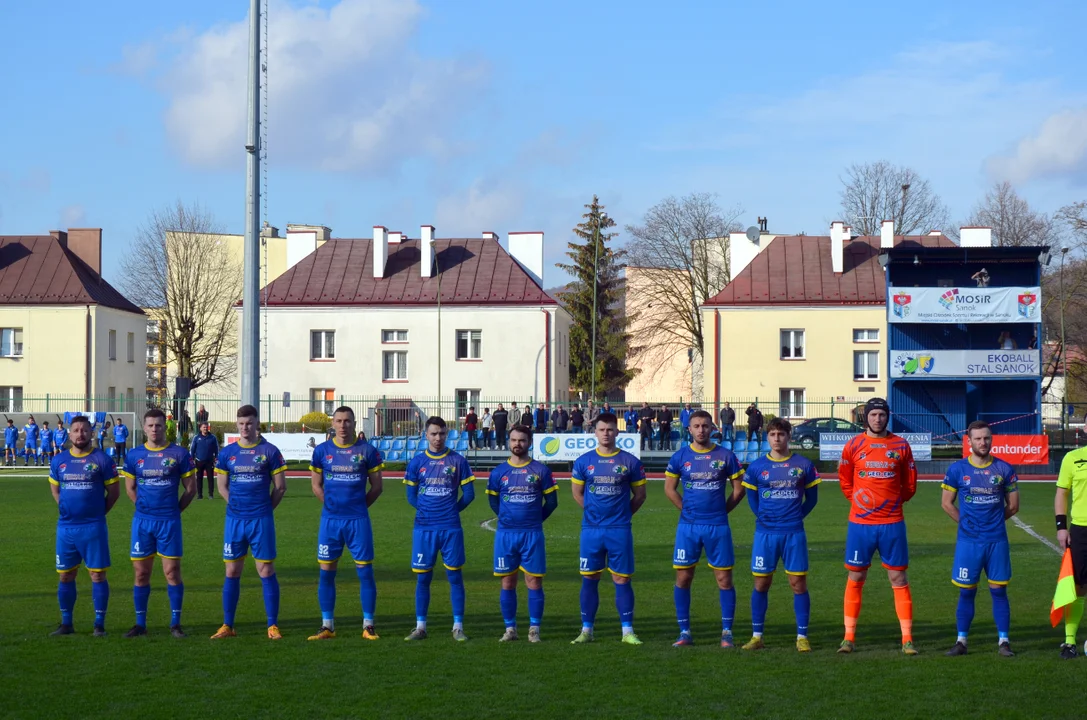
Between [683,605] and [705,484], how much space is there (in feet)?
3.62

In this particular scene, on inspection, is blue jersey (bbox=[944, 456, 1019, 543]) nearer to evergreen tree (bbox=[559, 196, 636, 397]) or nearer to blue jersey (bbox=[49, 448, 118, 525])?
blue jersey (bbox=[49, 448, 118, 525])

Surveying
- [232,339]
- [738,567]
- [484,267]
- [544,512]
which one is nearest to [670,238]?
[484,267]

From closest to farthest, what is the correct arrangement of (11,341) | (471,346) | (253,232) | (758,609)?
(758,609), (253,232), (11,341), (471,346)

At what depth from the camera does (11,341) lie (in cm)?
5294

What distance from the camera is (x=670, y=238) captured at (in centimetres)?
6406

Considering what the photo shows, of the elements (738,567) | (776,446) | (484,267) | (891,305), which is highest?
(484,267)

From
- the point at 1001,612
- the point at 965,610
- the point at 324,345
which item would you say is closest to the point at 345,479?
the point at 965,610

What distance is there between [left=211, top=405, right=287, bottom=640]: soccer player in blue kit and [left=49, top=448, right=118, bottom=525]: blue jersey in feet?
3.77

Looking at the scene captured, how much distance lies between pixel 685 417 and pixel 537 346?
1863 cm

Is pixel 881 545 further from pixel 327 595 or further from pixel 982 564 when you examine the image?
pixel 327 595

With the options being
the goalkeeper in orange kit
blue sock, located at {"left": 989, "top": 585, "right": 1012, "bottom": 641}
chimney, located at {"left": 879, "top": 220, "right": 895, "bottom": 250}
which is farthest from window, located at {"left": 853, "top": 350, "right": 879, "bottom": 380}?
the goalkeeper in orange kit

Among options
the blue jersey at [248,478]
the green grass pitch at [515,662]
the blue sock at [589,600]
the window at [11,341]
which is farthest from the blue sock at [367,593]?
the window at [11,341]

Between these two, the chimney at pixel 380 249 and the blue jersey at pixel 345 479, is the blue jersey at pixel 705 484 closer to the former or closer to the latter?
the blue jersey at pixel 345 479

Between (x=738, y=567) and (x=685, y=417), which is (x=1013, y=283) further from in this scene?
(x=738, y=567)
